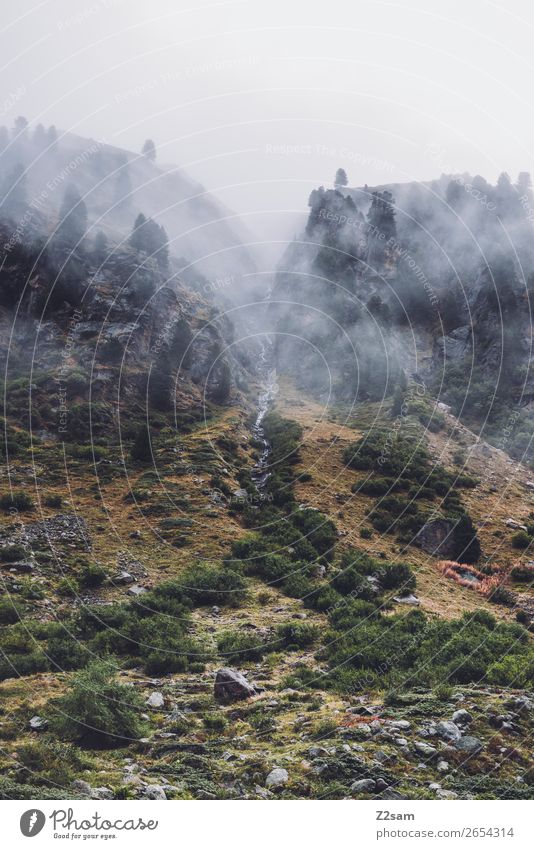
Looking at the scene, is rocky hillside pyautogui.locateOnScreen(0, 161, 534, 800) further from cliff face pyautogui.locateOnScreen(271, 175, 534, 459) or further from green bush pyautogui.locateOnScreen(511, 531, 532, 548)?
cliff face pyautogui.locateOnScreen(271, 175, 534, 459)

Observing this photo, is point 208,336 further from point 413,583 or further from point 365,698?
point 365,698

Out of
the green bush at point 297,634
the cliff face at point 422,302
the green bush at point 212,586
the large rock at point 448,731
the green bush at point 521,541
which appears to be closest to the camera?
the large rock at point 448,731

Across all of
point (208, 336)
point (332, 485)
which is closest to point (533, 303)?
point (208, 336)

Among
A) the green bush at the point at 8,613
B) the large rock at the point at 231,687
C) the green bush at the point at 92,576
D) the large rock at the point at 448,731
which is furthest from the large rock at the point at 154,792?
the green bush at the point at 92,576

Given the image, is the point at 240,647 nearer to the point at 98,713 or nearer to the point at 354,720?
the point at 98,713

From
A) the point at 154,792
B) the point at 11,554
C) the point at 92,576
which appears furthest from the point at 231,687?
the point at 11,554

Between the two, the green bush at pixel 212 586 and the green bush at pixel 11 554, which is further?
the green bush at pixel 11 554

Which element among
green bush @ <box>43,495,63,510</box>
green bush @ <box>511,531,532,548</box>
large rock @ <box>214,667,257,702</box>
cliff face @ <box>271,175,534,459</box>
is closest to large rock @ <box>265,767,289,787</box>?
large rock @ <box>214,667,257,702</box>

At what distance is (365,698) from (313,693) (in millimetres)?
1930

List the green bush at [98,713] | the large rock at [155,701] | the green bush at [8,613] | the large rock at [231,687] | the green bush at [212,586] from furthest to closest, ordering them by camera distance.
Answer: the green bush at [212,586], the green bush at [8,613], the large rock at [231,687], the large rock at [155,701], the green bush at [98,713]

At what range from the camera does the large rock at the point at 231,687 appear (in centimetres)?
2056

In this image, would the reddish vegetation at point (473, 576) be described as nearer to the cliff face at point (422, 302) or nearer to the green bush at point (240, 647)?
the green bush at point (240, 647)

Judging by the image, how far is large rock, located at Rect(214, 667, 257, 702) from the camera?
20562mm

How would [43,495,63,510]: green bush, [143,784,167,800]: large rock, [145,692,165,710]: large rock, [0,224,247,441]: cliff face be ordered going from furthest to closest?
[0,224,247,441]: cliff face < [43,495,63,510]: green bush < [145,692,165,710]: large rock < [143,784,167,800]: large rock
